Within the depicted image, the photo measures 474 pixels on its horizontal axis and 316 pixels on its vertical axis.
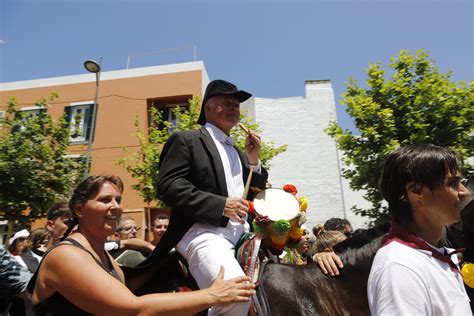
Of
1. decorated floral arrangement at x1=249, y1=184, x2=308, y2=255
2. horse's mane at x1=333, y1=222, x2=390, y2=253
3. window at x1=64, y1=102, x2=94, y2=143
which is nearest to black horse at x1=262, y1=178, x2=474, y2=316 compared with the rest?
horse's mane at x1=333, y1=222, x2=390, y2=253

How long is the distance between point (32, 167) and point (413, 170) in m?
14.0

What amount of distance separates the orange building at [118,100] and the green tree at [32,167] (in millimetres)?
3963

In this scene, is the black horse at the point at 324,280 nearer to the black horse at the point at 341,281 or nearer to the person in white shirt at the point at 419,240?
the black horse at the point at 341,281

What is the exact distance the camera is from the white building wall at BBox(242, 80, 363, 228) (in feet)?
61.0

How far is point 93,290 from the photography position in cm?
195

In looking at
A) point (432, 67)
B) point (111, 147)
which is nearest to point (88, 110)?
point (111, 147)

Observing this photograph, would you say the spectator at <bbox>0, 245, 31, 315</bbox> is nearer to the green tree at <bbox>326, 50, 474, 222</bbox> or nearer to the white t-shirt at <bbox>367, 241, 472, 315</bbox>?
the white t-shirt at <bbox>367, 241, 472, 315</bbox>

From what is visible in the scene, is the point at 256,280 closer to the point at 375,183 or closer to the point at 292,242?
the point at 292,242

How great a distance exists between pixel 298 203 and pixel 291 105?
17.8m

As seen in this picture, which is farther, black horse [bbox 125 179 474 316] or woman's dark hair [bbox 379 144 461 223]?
black horse [bbox 125 179 474 316]

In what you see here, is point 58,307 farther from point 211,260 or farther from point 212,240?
point 212,240

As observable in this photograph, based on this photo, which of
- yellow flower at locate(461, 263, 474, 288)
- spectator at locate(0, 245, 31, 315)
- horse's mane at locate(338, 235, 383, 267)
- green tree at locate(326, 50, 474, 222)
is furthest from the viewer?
green tree at locate(326, 50, 474, 222)

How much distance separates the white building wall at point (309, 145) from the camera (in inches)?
731

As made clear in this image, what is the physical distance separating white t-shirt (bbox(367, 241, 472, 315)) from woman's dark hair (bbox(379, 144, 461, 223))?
24 centimetres
